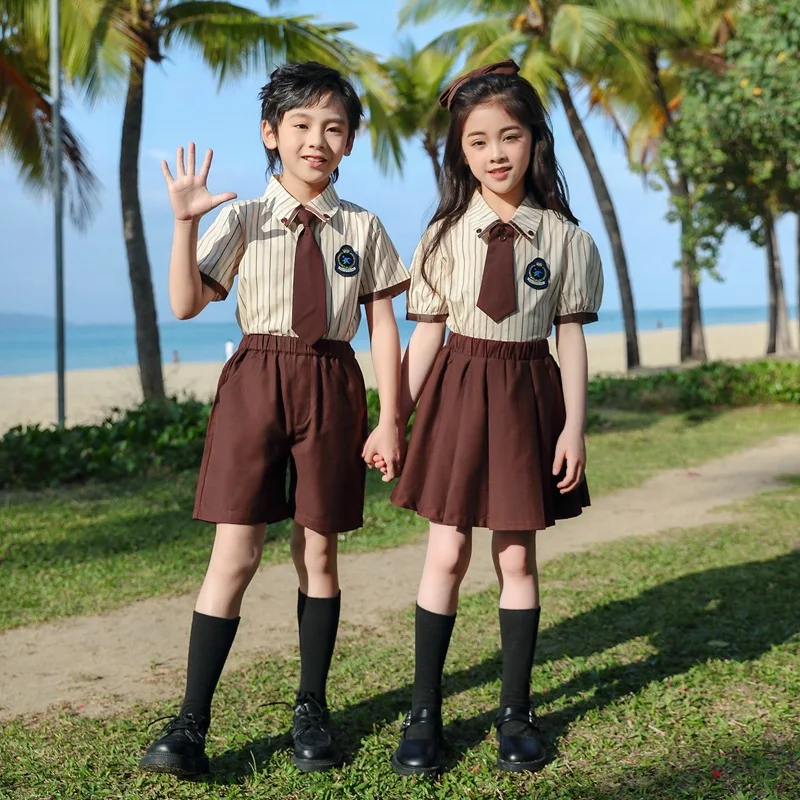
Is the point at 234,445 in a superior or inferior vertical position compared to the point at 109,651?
superior

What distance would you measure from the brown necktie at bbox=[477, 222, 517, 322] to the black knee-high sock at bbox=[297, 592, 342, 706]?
38.4 inches

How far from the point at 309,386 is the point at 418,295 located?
1.48 feet

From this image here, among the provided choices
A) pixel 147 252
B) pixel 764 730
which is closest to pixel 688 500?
pixel 764 730

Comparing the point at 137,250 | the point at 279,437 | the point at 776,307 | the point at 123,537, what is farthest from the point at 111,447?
the point at 776,307

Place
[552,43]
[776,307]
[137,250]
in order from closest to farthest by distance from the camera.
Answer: [137,250] → [552,43] → [776,307]

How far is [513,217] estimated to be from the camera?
290 centimetres

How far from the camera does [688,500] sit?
7.07 meters

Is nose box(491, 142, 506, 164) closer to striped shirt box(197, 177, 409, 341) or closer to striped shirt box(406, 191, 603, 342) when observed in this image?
striped shirt box(406, 191, 603, 342)

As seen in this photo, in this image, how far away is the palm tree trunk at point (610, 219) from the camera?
17.5m

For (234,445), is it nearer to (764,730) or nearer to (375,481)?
(764,730)

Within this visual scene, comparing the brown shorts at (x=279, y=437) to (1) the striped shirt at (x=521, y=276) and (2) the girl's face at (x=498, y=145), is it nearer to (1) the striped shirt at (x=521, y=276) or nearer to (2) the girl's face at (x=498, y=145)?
(1) the striped shirt at (x=521, y=276)

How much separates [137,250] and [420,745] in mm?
9827

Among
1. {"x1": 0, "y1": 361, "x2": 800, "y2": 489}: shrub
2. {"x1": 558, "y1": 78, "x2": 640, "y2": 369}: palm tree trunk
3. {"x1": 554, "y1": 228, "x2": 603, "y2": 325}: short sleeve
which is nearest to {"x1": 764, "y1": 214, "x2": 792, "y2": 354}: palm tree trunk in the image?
{"x1": 558, "y1": 78, "x2": 640, "y2": 369}: palm tree trunk

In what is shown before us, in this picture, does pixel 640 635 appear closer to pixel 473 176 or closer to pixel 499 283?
pixel 499 283
